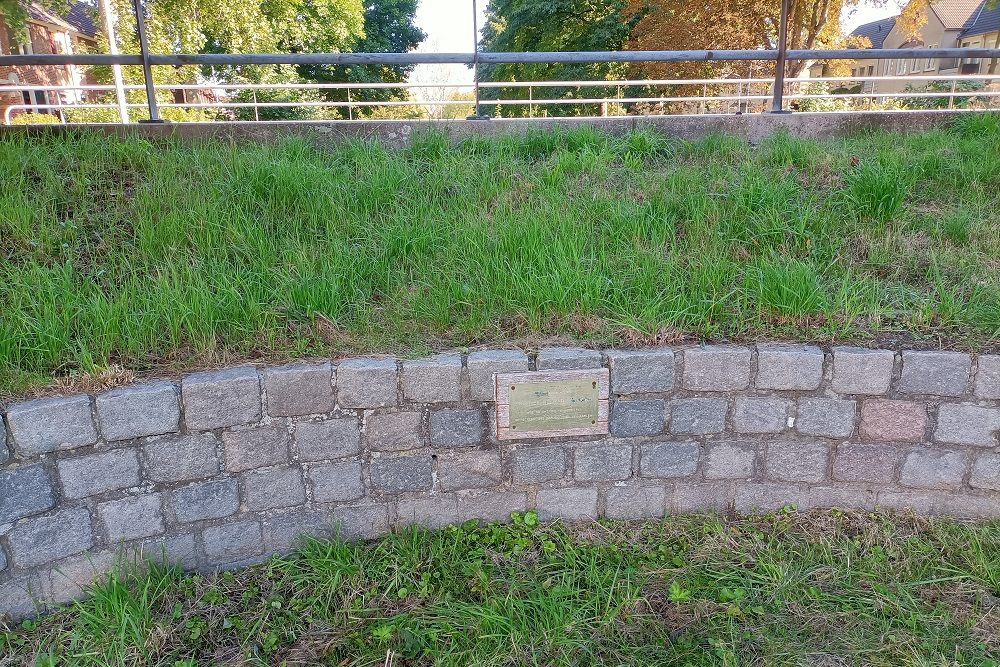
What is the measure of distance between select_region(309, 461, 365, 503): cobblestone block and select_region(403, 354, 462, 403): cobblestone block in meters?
0.40

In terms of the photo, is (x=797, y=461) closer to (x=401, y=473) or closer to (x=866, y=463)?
(x=866, y=463)

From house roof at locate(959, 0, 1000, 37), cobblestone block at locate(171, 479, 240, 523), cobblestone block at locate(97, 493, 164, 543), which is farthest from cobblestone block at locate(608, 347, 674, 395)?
house roof at locate(959, 0, 1000, 37)

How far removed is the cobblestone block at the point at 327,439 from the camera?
271cm

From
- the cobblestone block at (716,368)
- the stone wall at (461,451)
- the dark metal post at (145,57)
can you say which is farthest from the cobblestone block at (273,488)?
the dark metal post at (145,57)

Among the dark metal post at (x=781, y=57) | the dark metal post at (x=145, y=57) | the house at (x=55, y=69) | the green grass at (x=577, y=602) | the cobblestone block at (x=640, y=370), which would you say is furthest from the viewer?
the house at (x=55, y=69)

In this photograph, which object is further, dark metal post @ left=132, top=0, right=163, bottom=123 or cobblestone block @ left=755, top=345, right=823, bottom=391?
dark metal post @ left=132, top=0, right=163, bottom=123

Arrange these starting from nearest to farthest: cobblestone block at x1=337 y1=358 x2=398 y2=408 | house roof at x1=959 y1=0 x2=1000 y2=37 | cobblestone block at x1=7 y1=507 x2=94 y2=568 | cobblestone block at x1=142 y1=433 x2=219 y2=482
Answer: cobblestone block at x1=7 y1=507 x2=94 y2=568 → cobblestone block at x1=142 y1=433 x2=219 y2=482 → cobblestone block at x1=337 y1=358 x2=398 y2=408 → house roof at x1=959 y1=0 x2=1000 y2=37

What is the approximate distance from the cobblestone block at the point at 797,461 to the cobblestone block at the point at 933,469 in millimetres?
368

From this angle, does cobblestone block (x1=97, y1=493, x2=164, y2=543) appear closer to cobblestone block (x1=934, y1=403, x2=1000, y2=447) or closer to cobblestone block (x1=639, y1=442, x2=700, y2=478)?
cobblestone block (x1=639, y1=442, x2=700, y2=478)

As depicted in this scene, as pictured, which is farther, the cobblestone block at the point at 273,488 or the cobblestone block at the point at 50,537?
the cobblestone block at the point at 273,488

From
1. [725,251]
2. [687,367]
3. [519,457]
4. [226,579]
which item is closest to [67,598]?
[226,579]

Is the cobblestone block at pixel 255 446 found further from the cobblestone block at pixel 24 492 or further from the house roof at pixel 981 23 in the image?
the house roof at pixel 981 23

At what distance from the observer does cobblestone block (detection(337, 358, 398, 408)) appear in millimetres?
2697

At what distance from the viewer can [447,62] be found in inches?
184
